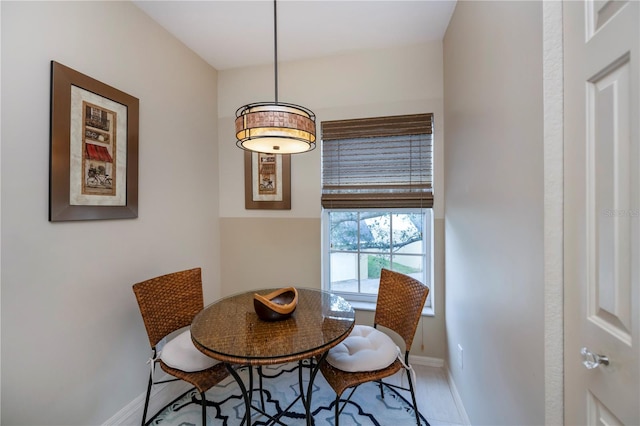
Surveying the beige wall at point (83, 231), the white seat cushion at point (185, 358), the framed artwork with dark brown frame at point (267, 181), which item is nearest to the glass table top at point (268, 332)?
the white seat cushion at point (185, 358)

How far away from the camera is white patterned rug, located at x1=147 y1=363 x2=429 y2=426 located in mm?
1713

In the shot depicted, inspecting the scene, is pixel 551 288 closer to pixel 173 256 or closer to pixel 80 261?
pixel 80 261

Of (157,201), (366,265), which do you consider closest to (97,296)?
(157,201)

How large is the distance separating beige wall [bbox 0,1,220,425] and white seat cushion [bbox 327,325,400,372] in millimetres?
1405

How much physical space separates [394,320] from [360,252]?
0.81 meters

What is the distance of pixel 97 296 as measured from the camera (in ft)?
5.23

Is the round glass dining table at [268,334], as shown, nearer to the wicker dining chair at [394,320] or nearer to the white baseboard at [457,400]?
the wicker dining chair at [394,320]

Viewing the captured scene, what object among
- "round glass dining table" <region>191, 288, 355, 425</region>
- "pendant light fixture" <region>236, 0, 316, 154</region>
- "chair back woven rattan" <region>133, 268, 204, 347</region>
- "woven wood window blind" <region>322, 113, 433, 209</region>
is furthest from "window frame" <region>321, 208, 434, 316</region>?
"pendant light fixture" <region>236, 0, 316, 154</region>

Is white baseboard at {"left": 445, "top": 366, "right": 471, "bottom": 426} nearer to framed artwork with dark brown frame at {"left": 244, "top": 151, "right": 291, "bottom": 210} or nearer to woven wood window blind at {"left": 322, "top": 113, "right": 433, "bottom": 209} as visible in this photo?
woven wood window blind at {"left": 322, "top": 113, "right": 433, "bottom": 209}

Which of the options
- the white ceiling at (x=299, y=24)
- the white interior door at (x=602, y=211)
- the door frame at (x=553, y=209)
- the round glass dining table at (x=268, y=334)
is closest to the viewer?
the white interior door at (x=602, y=211)

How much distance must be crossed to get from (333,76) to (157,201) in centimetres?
186

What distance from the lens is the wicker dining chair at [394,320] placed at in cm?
141

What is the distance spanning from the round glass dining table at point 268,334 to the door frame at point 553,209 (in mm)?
778

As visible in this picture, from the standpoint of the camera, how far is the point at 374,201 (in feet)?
7.70
